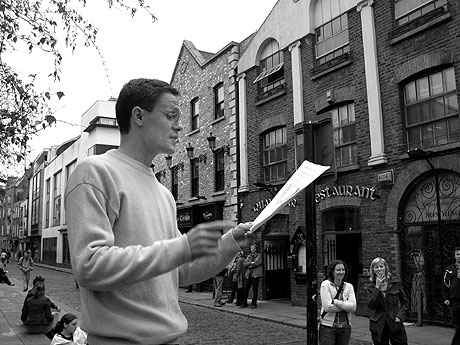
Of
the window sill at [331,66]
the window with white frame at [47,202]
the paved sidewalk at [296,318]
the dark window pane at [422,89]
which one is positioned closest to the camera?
the paved sidewalk at [296,318]

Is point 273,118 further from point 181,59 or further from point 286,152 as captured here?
point 181,59

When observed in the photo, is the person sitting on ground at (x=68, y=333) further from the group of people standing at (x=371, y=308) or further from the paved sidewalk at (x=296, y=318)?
the paved sidewalk at (x=296, y=318)

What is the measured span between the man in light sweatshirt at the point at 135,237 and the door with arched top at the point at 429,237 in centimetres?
1023

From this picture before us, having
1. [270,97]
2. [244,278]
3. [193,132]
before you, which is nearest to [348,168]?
[270,97]

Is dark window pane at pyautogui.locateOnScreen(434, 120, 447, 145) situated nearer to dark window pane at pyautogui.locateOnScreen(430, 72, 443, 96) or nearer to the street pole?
dark window pane at pyautogui.locateOnScreen(430, 72, 443, 96)

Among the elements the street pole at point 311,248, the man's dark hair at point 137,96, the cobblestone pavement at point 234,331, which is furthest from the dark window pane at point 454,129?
the man's dark hair at point 137,96

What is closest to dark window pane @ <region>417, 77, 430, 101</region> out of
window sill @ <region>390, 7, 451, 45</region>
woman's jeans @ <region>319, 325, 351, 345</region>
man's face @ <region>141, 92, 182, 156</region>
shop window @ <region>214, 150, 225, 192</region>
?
window sill @ <region>390, 7, 451, 45</region>

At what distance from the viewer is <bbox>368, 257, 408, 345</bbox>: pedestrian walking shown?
270 inches

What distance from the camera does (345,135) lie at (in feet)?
45.2

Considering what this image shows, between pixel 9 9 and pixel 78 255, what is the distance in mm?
5401

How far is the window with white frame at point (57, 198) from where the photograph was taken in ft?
163

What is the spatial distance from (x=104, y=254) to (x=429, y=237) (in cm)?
1132

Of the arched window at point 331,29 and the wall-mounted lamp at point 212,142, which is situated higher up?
the arched window at point 331,29

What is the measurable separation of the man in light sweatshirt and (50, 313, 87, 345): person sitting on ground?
449 cm
